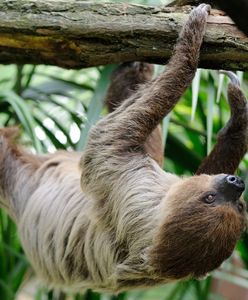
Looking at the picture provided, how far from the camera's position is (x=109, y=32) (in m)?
2.49

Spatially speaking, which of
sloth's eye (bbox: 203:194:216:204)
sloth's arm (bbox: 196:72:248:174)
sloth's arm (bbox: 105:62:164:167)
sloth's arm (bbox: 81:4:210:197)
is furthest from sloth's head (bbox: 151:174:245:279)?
sloth's arm (bbox: 105:62:164:167)

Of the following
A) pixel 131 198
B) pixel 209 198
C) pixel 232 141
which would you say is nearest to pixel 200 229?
pixel 209 198

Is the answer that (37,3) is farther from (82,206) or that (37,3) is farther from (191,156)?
(191,156)

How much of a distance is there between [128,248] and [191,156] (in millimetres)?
1031

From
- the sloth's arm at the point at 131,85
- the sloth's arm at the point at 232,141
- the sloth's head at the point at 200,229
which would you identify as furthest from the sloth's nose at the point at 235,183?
the sloth's arm at the point at 131,85

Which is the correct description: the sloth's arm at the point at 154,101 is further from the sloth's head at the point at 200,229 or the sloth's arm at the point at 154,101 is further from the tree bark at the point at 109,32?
the sloth's head at the point at 200,229

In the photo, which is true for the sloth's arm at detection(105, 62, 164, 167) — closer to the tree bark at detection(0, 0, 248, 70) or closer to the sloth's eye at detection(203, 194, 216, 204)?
the tree bark at detection(0, 0, 248, 70)

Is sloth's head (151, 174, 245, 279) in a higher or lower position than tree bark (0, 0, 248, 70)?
lower

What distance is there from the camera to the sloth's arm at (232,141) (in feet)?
9.84

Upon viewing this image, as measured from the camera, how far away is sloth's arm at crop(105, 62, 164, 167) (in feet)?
10.7

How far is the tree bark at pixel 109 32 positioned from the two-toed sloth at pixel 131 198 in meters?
0.08

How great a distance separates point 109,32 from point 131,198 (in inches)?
33.3

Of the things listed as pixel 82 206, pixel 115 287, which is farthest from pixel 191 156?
pixel 115 287

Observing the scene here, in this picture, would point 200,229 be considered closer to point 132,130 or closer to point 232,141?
point 132,130
